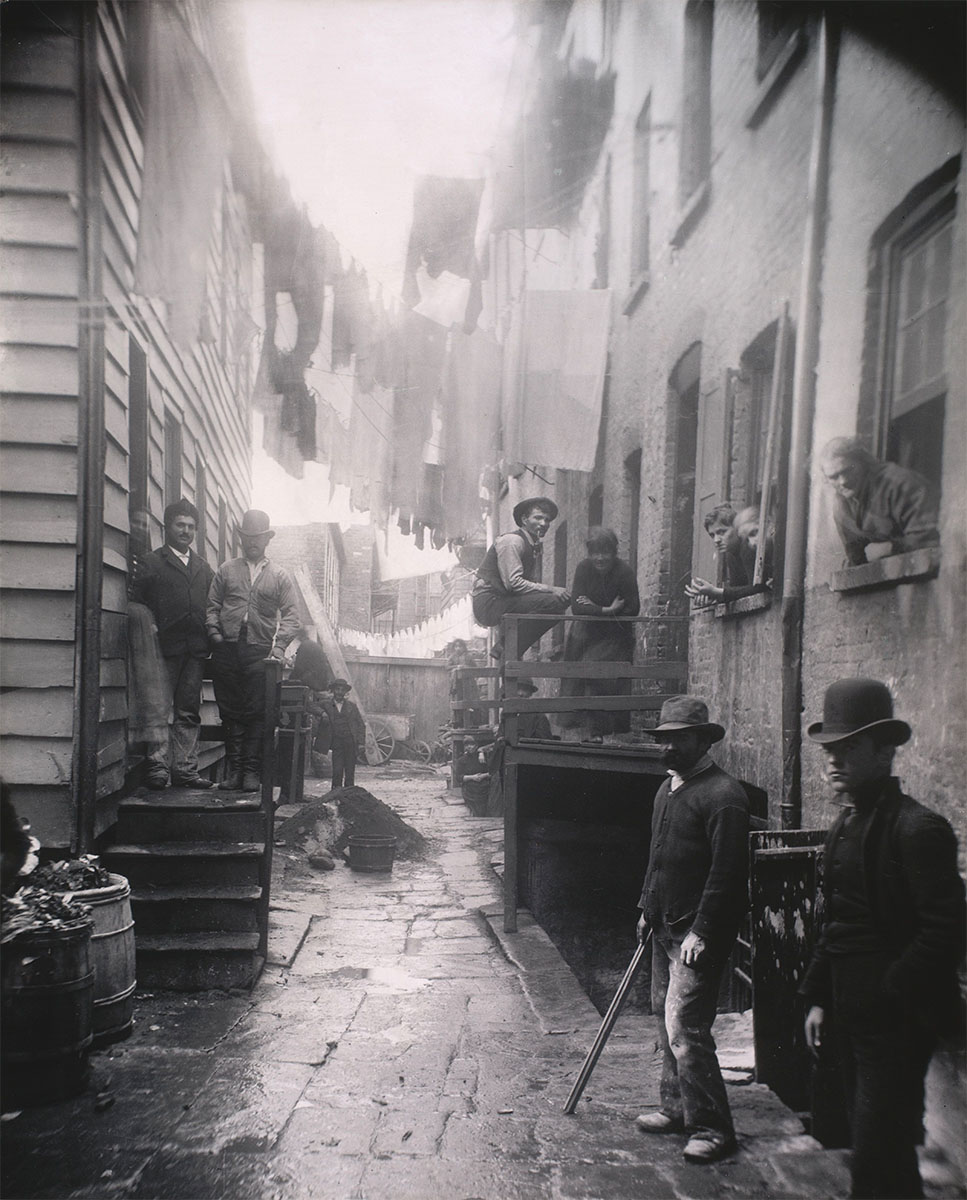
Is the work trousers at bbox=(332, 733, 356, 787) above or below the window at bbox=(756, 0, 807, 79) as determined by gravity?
below

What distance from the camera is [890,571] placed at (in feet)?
13.5

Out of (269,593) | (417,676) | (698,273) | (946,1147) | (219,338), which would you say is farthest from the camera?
(417,676)

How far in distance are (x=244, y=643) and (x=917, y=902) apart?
5.33 m

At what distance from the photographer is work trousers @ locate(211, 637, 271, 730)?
7.14 m

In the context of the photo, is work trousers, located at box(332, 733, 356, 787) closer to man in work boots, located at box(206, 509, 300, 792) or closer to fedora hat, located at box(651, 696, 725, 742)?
man in work boots, located at box(206, 509, 300, 792)

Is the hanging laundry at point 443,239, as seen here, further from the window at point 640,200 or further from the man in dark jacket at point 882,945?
the man in dark jacket at point 882,945

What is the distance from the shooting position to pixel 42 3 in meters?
5.07

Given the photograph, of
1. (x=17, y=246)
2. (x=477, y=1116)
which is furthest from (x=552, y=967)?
(x=17, y=246)

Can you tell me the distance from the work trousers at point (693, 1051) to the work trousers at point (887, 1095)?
96 cm

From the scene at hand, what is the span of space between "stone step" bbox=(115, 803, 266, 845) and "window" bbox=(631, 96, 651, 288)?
22.4 feet

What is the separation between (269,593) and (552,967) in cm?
340

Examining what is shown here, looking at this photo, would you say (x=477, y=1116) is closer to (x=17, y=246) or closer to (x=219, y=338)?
(x=17, y=246)

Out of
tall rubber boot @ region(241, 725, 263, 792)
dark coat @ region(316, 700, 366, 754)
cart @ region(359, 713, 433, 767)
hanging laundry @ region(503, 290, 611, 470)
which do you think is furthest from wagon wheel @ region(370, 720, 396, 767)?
tall rubber boot @ region(241, 725, 263, 792)

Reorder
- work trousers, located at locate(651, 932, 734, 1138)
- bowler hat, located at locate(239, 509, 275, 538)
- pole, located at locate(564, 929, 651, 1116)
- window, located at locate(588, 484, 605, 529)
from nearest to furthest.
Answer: work trousers, located at locate(651, 932, 734, 1138) < pole, located at locate(564, 929, 651, 1116) < bowler hat, located at locate(239, 509, 275, 538) < window, located at locate(588, 484, 605, 529)
